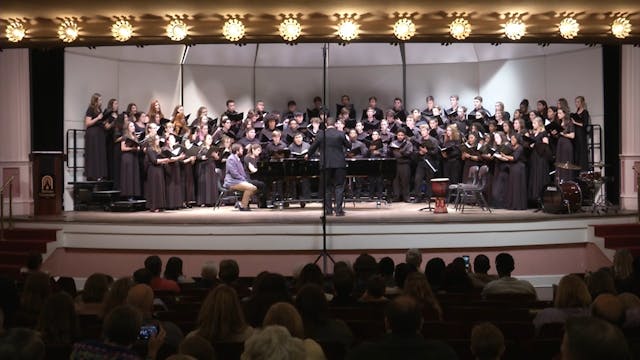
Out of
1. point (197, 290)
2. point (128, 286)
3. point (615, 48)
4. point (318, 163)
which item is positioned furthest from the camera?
point (615, 48)

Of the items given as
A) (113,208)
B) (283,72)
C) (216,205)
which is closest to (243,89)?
(283,72)

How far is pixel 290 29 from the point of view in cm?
1078

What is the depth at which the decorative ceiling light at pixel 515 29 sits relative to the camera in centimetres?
1077

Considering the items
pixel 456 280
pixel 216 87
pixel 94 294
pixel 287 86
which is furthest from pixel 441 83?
pixel 94 294

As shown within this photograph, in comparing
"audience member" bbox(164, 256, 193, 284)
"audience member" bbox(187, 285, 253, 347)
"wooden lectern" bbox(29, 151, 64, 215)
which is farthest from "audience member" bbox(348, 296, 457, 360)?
"wooden lectern" bbox(29, 151, 64, 215)

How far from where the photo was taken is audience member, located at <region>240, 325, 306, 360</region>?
374cm

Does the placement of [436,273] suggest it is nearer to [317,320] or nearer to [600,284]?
[600,284]

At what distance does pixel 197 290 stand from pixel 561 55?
13362 mm

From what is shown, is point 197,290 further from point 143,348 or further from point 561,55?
point 561,55

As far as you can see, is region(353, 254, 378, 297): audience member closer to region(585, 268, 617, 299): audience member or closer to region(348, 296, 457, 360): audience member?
region(585, 268, 617, 299): audience member

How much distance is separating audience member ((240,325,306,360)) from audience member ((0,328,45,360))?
38.3 inches

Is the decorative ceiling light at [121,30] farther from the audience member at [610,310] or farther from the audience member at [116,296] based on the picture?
the audience member at [610,310]

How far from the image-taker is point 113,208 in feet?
52.1

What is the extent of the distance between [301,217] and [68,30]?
17.3ft
